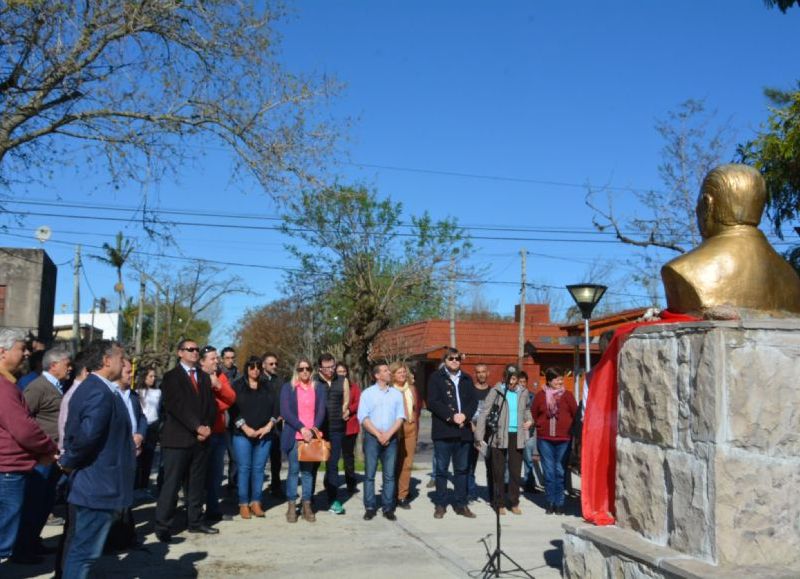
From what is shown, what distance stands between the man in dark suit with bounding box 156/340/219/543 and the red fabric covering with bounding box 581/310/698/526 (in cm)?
406

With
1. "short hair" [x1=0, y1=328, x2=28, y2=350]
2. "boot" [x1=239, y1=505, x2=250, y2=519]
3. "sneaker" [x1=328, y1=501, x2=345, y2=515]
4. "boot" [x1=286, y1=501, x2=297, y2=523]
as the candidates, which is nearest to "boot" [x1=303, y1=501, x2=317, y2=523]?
"boot" [x1=286, y1=501, x2=297, y2=523]

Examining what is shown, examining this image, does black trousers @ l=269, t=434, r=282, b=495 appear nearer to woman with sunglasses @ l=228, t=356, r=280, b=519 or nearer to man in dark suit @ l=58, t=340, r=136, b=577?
woman with sunglasses @ l=228, t=356, r=280, b=519

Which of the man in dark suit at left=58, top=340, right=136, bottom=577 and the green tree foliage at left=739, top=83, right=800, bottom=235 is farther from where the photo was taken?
the green tree foliage at left=739, top=83, right=800, bottom=235

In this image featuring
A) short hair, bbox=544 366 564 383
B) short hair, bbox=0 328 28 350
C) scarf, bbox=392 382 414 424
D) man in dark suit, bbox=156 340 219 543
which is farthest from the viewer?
short hair, bbox=544 366 564 383

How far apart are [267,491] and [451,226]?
570 inches

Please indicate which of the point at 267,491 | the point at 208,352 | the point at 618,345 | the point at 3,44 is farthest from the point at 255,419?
the point at 3,44

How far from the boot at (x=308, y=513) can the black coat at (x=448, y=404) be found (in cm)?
168

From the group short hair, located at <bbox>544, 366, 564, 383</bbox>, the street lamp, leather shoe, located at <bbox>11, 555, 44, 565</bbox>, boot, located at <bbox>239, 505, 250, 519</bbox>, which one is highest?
the street lamp

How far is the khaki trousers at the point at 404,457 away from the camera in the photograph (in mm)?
10141

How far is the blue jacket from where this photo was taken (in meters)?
4.95

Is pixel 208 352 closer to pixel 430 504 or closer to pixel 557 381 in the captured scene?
pixel 430 504

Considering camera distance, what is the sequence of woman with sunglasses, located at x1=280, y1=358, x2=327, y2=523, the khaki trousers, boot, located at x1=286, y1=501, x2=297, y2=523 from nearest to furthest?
boot, located at x1=286, y1=501, x2=297, y2=523 < woman with sunglasses, located at x1=280, y1=358, x2=327, y2=523 < the khaki trousers

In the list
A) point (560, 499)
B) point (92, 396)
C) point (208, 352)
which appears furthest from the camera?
point (560, 499)

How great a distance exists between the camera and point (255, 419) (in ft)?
29.6
